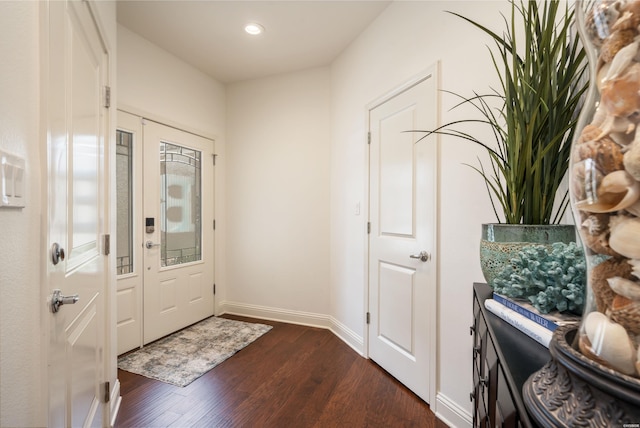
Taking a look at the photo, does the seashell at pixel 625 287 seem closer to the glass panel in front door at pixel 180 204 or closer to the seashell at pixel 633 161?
the seashell at pixel 633 161

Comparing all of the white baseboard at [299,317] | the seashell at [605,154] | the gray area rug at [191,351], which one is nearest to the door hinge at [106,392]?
the gray area rug at [191,351]

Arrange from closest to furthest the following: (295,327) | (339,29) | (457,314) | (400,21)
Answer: (457,314), (400,21), (339,29), (295,327)

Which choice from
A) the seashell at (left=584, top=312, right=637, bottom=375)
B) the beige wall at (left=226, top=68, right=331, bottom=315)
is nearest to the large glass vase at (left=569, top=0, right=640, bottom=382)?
the seashell at (left=584, top=312, right=637, bottom=375)

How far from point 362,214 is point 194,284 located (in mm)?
1995

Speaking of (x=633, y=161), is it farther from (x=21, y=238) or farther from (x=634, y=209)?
(x=21, y=238)

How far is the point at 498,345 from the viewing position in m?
0.58

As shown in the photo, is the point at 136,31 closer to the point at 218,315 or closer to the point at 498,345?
the point at 218,315

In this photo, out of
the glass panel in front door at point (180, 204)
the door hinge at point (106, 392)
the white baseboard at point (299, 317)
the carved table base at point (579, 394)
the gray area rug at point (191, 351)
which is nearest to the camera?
the carved table base at point (579, 394)

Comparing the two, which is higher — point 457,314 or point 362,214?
point 362,214

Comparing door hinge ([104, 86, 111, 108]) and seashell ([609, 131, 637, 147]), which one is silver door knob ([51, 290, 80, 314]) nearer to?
door hinge ([104, 86, 111, 108])

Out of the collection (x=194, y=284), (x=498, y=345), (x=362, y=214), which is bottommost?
(x=194, y=284)

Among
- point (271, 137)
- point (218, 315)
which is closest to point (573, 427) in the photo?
point (271, 137)

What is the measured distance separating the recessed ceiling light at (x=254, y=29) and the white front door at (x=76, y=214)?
126cm

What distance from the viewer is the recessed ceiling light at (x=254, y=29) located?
2.50 meters
